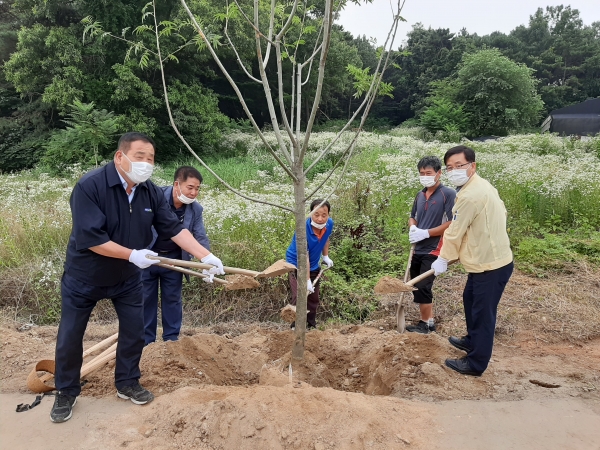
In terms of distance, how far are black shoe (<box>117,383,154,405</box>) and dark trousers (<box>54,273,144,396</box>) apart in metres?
0.03

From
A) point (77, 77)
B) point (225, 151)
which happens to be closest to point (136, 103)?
point (77, 77)

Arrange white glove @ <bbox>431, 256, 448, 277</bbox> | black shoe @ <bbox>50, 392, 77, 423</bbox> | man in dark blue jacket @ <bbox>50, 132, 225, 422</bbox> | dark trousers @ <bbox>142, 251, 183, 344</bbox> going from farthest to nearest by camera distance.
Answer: dark trousers @ <bbox>142, 251, 183, 344</bbox>, white glove @ <bbox>431, 256, 448, 277</bbox>, black shoe @ <bbox>50, 392, 77, 423</bbox>, man in dark blue jacket @ <bbox>50, 132, 225, 422</bbox>

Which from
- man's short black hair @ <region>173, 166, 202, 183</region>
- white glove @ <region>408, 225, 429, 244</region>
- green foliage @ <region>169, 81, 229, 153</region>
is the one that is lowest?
white glove @ <region>408, 225, 429, 244</region>

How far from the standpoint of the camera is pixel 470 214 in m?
2.79

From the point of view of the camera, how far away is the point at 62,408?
2.53m

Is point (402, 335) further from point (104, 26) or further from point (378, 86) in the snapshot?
point (104, 26)

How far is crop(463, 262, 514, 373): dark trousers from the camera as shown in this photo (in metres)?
2.83

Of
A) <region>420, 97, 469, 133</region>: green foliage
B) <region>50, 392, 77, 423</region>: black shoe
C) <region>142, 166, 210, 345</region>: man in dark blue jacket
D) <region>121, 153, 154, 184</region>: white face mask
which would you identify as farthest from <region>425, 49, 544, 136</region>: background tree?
<region>50, 392, 77, 423</region>: black shoe

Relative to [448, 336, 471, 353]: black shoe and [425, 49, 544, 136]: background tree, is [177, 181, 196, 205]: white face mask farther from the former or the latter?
[425, 49, 544, 136]: background tree

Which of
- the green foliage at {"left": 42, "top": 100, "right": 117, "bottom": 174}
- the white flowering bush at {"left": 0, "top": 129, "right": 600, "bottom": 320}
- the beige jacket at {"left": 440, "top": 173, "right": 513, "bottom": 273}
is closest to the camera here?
the beige jacket at {"left": 440, "top": 173, "right": 513, "bottom": 273}

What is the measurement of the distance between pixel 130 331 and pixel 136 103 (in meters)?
13.3

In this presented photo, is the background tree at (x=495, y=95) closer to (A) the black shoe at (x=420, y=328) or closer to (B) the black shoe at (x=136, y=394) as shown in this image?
(A) the black shoe at (x=420, y=328)

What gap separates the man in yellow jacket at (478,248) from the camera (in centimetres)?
279

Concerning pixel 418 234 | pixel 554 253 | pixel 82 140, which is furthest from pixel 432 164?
pixel 82 140
